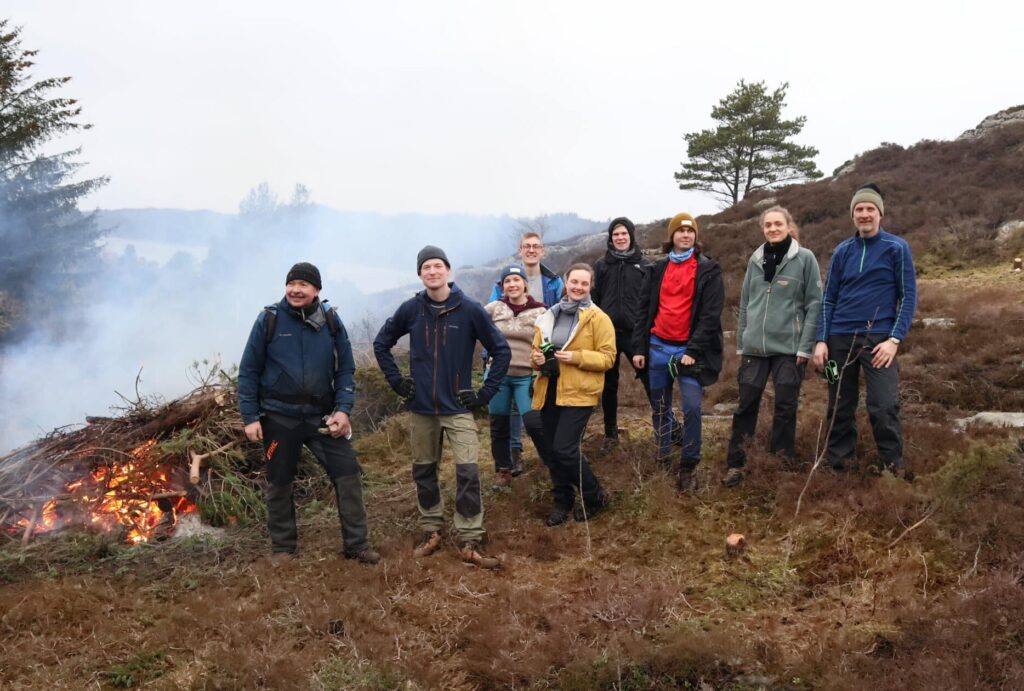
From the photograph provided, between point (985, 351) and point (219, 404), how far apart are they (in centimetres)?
874

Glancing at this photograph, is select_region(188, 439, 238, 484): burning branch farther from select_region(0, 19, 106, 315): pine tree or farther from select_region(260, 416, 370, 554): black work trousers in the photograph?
select_region(0, 19, 106, 315): pine tree

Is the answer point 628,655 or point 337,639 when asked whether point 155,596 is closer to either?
point 337,639

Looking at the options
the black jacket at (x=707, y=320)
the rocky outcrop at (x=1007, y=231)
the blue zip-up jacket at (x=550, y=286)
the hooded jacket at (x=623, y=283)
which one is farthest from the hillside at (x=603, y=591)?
the rocky outcrop at (x=1007, y=231)

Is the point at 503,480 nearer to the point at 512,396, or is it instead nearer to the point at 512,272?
the point at 512,396

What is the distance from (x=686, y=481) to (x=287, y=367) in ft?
11.1

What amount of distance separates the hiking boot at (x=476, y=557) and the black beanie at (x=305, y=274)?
7.35ft

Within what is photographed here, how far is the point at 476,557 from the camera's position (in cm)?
488

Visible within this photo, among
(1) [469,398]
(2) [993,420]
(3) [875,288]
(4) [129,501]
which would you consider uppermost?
(3) [875,288]

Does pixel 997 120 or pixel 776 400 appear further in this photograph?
pixel 997 120

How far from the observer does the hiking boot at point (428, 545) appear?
5.05 meters

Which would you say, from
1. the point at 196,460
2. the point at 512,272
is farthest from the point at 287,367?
the point at 512,272

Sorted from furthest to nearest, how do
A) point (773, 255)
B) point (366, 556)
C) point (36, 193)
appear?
point (36, 193) → point (773, 255) → point (366, 556)

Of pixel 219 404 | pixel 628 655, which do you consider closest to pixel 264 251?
pixel 219 404

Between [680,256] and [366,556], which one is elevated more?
[680,256]
